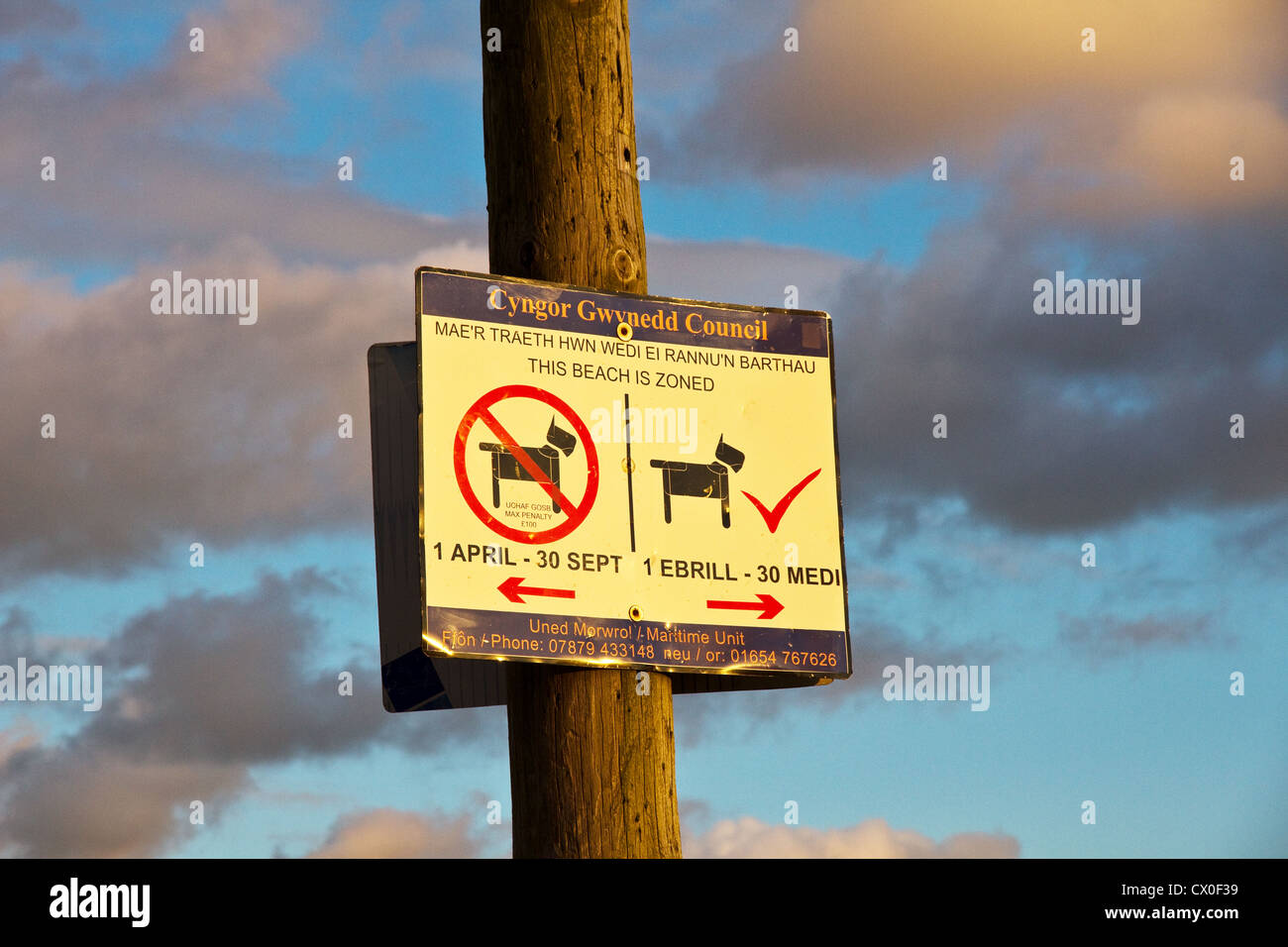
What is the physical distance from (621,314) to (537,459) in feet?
1.81

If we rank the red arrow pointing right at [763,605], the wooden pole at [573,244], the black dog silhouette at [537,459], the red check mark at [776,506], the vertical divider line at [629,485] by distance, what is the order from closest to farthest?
the wooden pole at [573,244]
the black dog silhouette at [537,459]
the vertical divider line at [629,485]
the red arrow pointing right at [763,605]
the red check mark at [776,506]

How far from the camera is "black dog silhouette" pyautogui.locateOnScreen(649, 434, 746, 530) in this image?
19.8ft

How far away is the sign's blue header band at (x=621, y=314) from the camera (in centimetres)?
591

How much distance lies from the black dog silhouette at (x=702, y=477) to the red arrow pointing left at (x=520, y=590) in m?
0.42

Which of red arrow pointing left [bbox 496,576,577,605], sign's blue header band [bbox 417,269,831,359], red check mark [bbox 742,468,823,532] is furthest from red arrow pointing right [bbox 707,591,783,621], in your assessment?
sign's blue header band [bbox 417,269,831,359]

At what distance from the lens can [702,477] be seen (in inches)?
240

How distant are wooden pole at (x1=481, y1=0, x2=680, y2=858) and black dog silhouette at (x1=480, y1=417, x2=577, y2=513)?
1.52ft

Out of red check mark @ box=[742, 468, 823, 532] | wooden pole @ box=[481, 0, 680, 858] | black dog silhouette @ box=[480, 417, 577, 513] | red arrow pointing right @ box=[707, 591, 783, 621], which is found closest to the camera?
wooden pole @ box=[481, 0, 680, 858]

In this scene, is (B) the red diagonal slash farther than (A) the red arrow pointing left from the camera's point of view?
Yes

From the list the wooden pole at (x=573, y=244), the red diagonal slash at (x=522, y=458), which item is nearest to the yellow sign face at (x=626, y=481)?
the red diagonal slash at (x=522, y=458)

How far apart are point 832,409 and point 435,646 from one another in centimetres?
157

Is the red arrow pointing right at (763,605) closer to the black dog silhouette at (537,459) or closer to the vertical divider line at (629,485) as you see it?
the vertical divider line at (629,485)

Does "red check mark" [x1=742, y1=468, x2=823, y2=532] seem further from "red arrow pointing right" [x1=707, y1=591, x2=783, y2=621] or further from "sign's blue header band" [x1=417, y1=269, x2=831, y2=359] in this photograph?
"sign's blue header band" [x1=417, y1=269, x2=831, y2=359]
